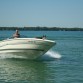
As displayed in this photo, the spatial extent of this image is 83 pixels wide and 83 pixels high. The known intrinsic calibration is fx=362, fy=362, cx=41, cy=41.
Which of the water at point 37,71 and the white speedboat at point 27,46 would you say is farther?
the white speedboat at point 27,46

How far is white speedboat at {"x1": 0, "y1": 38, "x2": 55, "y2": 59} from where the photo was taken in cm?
2248

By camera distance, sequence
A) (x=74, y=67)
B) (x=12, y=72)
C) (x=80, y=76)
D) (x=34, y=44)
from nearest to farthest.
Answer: (x=80, y=76), (x=12, y=72), (x=74, y=67), (x=34, y=44)

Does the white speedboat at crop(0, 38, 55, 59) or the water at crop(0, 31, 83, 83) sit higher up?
the white speedboat at crop(0, 38, 55, 59)

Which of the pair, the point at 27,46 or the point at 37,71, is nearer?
the point at 37,71

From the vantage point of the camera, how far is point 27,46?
22.7 metres

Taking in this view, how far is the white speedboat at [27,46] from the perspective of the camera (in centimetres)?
2248

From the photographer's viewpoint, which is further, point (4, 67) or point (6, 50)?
point (6, 50)

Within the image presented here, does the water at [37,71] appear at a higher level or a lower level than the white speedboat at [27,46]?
lower

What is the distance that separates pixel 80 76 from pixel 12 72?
11.9 ft

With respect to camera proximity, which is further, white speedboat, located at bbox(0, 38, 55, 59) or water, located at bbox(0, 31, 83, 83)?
white speedboat, located at bbox(0, 38, 55, 59)

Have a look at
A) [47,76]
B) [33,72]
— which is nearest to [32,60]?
[33,72]

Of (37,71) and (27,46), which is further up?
(27,46)

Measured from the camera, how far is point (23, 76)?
16.9 meters

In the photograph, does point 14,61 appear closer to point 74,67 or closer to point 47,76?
point 74,67
